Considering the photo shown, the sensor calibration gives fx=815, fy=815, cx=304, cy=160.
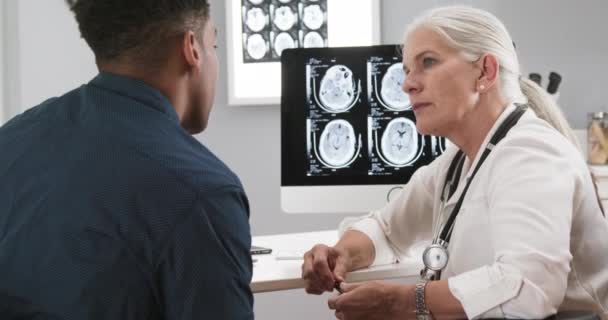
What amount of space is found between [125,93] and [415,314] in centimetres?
71

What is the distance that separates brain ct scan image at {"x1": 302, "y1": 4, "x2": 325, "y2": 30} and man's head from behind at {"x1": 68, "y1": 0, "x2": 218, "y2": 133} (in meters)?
2.18

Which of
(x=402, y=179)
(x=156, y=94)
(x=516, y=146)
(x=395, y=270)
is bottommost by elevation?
(x=395, y=270)

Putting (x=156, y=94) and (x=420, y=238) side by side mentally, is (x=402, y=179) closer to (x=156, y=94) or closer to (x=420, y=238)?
(x=420, y=238)

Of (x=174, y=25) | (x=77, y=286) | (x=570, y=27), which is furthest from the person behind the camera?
(x=570, y=27)

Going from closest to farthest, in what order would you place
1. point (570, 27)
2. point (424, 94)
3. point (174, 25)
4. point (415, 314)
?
point (174, 25) → point (415, 314) → point (424, 94) → point (570, 27)

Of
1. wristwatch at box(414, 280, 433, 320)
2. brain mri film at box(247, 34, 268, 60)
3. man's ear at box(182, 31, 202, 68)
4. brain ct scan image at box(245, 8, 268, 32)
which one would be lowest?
wristwatch at box(414, 280, 433, 320)

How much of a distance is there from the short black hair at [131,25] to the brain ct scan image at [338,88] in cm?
123

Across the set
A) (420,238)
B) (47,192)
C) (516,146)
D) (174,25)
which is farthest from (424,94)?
(47,192)

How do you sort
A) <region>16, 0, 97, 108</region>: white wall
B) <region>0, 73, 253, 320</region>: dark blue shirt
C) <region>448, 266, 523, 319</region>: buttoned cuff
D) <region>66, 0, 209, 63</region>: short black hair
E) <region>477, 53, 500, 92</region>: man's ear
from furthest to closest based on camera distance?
<region>16, 0, 97, 108</region>: white wall < <region>477, 53, 500, 92</region>: man's ear < <region>448, 266, 523, 319</region>: buttoned cuff < <region>66, 0, 209, 63</region>: short black hair < <region>0, 73, 253, 320</region>: dark blue shirt

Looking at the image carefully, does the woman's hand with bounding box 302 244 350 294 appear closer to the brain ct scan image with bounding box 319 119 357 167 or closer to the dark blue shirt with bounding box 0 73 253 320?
the brain ct scan image with bounding box 319 119 357 167

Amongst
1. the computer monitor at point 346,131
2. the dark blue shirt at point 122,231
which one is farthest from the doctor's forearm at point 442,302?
the computer monitor at point 346,131

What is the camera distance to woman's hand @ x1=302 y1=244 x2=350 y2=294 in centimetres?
165

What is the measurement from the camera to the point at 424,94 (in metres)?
1.64

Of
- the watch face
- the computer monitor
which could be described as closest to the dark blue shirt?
the watch face
